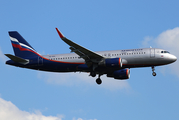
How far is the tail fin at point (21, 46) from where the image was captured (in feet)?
159

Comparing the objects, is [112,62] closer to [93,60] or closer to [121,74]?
[93,60]

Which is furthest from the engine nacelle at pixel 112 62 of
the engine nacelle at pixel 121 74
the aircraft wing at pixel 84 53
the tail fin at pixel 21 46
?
the tail fin at pixel 21 46

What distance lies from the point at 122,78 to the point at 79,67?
23.2 ft

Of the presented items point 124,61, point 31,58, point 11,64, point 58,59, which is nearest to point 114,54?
point 124,61

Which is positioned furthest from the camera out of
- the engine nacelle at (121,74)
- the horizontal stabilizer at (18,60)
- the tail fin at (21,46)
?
the tail fin at (21,46)

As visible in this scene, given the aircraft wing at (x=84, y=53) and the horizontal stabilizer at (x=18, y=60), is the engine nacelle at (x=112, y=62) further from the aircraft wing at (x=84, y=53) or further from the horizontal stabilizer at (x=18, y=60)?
the horizontal stabilizer at (x=18, y=60)

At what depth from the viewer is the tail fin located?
48.6 m

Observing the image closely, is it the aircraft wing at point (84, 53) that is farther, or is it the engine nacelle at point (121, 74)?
the engine nacelle at point (121, 74)

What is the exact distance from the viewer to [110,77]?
4797 centimetres

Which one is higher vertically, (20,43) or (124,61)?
(20,43)

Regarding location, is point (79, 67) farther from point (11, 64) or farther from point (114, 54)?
point (11, 64)

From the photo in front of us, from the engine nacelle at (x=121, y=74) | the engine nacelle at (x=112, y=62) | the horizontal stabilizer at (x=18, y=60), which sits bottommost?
the engine nacelle at (x=121, y=74)

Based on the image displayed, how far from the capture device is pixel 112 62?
135 feet

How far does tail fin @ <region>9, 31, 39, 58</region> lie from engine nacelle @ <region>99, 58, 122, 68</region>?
Result: 1211 cm
